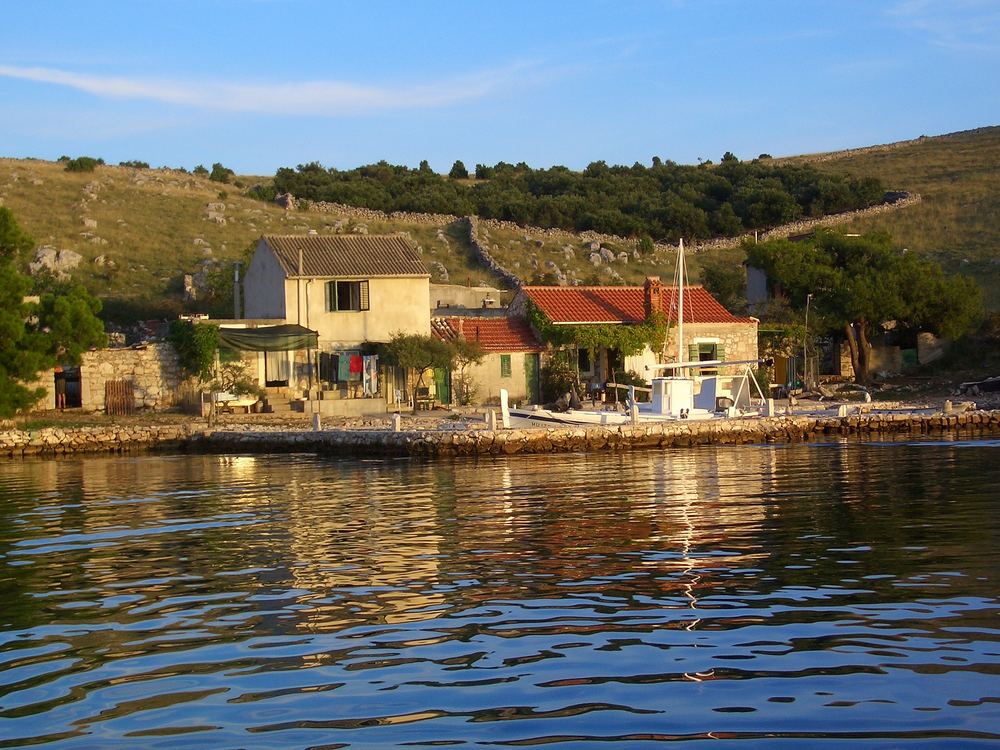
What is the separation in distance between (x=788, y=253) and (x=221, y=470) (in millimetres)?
28589

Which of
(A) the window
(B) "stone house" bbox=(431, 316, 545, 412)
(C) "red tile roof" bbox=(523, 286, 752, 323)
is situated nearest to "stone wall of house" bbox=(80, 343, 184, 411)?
(A) the window

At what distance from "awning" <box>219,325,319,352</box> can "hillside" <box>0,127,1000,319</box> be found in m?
12.7

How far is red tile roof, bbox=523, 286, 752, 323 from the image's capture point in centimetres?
4484

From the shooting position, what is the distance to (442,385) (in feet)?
145

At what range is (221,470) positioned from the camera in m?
30.0

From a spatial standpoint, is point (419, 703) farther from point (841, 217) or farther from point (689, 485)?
point (841, 217)

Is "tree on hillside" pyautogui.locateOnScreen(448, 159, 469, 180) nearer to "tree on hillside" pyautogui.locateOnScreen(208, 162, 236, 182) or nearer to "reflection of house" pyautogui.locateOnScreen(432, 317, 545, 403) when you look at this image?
"tree on hillside" pyautogui.locateOnScreen(208, 162, 236, 182)

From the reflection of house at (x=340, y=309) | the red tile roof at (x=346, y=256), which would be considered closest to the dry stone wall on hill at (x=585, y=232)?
the red tile roof at (x=346, y=256)

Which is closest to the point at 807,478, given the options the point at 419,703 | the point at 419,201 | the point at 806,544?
the point at 806,544

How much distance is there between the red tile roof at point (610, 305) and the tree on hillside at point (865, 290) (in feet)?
13.4

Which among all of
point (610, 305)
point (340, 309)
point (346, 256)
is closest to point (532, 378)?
point (610, 305)

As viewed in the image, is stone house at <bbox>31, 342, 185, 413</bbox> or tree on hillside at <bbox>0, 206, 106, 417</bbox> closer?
tree on hillside at <bbox>0, 206, 106, 417</bbox>

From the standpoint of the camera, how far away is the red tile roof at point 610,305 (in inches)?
1766

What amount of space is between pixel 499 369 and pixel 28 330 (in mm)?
15884
